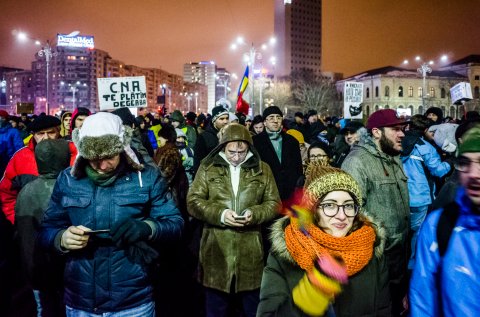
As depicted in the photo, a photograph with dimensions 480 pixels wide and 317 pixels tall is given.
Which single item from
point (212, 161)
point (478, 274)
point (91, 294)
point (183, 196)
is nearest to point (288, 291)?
point (478, 274)

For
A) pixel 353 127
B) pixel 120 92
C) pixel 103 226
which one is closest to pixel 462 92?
pixel 353 127

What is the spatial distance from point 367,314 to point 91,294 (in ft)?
5.92

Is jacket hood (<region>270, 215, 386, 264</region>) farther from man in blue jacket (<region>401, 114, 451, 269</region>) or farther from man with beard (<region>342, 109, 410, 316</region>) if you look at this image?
man in blue jacket (<region>401, 114, 451, 269</region>)

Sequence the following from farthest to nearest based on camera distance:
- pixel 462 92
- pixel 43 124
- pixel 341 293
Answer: pixel 462 92
pixel 43 124
pixel 341 293

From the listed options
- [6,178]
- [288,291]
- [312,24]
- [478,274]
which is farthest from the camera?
[312,24]

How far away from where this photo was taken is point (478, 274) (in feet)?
6.56

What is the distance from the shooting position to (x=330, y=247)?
253 cm

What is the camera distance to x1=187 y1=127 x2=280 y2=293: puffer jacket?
404 cm

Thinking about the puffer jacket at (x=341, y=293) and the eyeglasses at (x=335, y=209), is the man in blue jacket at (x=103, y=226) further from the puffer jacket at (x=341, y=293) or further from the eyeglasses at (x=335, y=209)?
the eyeglasses at (x=335, y=209)

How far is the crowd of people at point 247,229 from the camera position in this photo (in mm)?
2244

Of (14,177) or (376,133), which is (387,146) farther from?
(14,177)

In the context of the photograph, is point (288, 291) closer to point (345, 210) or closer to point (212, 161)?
point (345, 210)

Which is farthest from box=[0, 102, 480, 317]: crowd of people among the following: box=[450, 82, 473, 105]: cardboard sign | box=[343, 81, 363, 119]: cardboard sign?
box=[450, 82, 473, 105]: cardboard sign

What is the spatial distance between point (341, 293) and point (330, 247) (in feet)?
0.90
